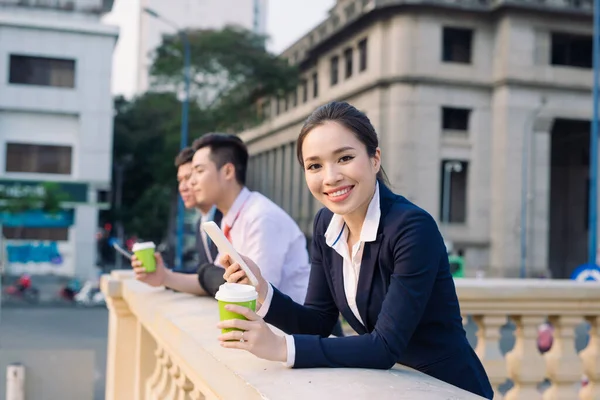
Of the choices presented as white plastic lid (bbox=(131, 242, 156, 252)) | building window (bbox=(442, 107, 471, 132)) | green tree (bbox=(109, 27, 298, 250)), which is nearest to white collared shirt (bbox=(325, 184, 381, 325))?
white plastic lid (bbox=(131, 242, 156, 252))

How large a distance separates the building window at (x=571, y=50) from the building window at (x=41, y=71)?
2180cm

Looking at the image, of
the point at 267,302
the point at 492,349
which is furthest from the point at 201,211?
the point at 267,302

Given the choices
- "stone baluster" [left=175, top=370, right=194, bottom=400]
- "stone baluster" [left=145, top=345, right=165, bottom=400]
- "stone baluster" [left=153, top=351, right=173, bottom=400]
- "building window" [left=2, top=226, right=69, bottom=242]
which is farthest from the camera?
"building window" [left=2, top=226, right=69, bottom=242]

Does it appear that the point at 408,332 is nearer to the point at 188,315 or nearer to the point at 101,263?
the point at 188,315

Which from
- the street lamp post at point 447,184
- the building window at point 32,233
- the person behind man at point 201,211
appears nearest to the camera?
the person behind man at point 201,211

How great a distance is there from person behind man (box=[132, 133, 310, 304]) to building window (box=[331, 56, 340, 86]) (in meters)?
35.1

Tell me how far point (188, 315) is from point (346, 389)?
1.13 metres

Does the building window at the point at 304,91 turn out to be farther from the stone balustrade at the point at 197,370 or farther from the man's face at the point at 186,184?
the stone balustrade at the point at 197,370

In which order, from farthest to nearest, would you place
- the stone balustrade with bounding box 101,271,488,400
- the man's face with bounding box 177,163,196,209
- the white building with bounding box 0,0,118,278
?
the white building with bounding box 0,0,118,278 → the man's face with bounding box 177,163,196,209 → the stone balustrade with bounding box 101,271,488,400

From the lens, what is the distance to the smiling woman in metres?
1.78

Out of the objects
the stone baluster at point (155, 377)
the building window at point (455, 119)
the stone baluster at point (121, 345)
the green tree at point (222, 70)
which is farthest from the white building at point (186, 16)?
the stone baluster at point (155, 377)

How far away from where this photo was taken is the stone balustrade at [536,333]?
3381 millimetres

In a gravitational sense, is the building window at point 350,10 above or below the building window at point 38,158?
above

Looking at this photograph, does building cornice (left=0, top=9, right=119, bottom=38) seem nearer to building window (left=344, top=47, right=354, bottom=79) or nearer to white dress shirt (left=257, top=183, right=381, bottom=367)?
building window (left=344, top=47, right=354, bottom=79)
